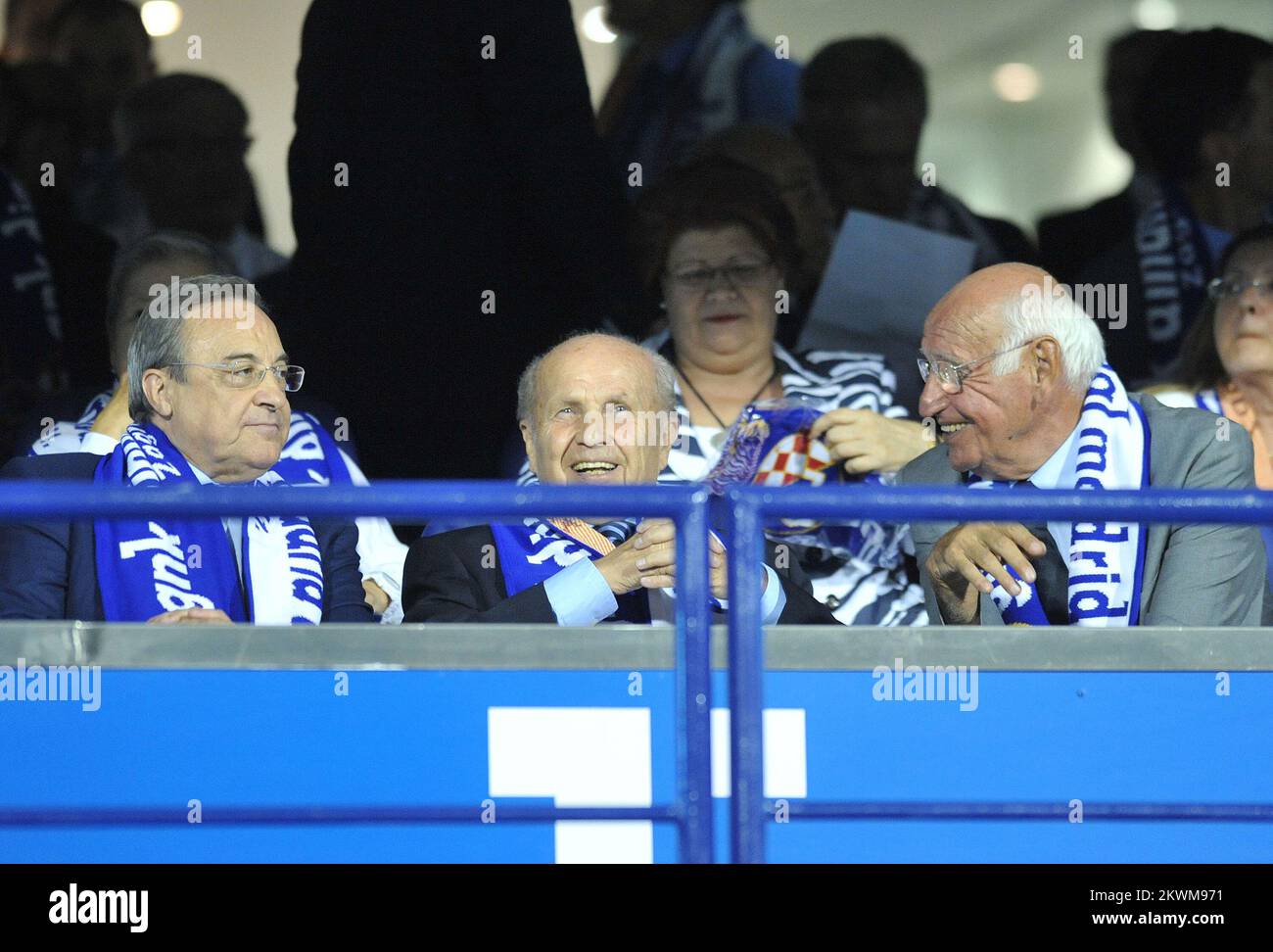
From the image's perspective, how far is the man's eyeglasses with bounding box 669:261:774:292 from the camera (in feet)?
12.8

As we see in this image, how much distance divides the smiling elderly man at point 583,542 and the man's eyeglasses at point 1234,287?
1378 millimetres

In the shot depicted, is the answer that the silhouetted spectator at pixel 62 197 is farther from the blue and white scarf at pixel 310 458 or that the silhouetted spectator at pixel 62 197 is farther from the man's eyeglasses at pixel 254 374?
the man's eyeglasses at pixel 254 374

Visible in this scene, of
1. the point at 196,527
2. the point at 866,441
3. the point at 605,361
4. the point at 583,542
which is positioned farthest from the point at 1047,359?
the point at 196,527

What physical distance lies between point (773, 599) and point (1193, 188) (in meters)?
2.17

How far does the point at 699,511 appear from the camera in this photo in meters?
2.20

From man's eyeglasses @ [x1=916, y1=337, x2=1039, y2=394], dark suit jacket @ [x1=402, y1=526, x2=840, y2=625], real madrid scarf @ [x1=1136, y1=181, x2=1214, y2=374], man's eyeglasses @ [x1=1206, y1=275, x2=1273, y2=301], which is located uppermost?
real madrid scarf @ [x1=1136, y1=181, x2=1214, y2=374]

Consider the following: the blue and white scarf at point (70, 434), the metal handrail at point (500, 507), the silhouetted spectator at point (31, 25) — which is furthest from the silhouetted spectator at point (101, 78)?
the metal handrail at point (500, 507)

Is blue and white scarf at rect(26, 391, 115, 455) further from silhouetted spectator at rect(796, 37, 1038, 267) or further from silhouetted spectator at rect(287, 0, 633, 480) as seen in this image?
silhouetted spectator at rect(796, 37, 1038, 267)

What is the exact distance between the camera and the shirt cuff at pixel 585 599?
2.81 metres

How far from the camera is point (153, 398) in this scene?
323 cm

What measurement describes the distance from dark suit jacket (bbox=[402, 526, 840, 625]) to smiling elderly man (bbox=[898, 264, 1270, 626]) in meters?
0.22

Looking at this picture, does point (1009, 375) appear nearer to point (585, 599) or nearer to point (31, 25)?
point (585, 599)

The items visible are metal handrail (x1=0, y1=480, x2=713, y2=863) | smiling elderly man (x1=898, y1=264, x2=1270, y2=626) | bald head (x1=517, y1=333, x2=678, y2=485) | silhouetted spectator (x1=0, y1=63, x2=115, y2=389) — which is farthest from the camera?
silhouetted spectator (x1=0, y1=63, x2=115, y2=389)

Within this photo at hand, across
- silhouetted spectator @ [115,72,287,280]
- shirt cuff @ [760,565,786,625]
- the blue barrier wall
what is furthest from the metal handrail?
silhouetted spectator @ [115,72,287,280]
